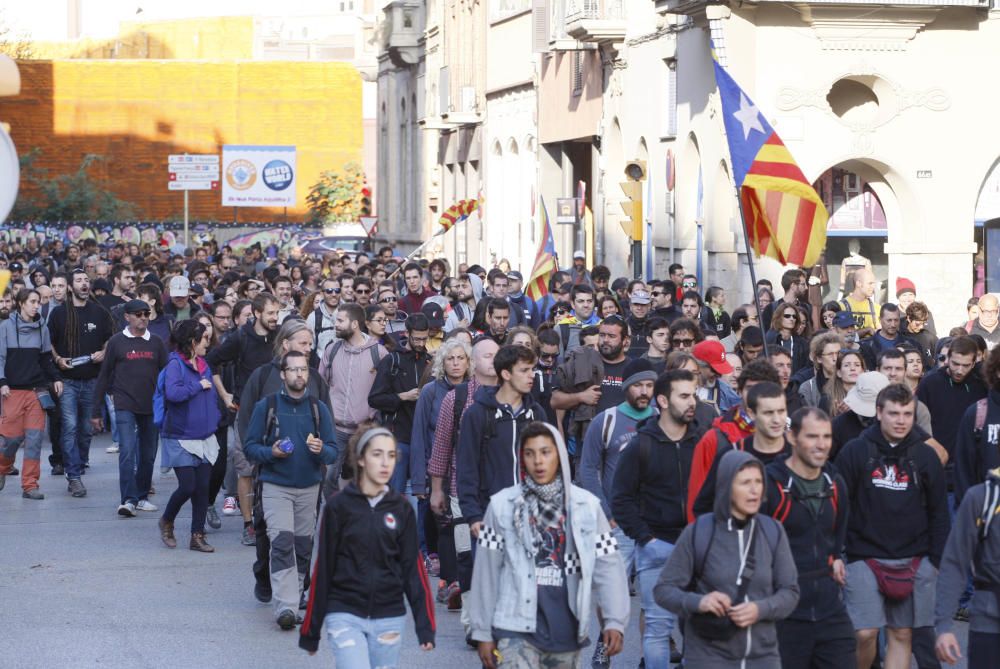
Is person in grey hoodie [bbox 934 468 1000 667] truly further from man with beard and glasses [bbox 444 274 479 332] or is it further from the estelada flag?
man with beard and glasses [bbox 444 274 479 332]

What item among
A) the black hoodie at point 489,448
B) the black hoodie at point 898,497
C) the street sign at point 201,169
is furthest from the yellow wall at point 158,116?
the black hoodie at point 898,497

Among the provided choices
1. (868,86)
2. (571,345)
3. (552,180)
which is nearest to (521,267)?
(552,180)

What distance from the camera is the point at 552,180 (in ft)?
121

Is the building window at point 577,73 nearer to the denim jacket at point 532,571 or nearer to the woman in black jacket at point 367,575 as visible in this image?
the woman in black jacket at point 367,575

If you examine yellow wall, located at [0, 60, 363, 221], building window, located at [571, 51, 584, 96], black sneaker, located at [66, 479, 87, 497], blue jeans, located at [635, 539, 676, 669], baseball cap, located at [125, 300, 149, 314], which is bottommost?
black sneaker, located at [66, 479, 87, 497]

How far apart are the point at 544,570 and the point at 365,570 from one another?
930 mm

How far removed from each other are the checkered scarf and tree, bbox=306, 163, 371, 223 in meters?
64.4

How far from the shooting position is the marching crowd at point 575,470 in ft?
22.0

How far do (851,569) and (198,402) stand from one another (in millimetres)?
6375

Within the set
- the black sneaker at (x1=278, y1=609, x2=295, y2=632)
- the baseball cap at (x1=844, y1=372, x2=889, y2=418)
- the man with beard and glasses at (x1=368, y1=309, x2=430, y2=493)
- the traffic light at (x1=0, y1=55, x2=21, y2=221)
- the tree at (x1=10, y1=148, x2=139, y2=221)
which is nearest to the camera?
the traffic light at (x1=0, y1=55, x2=21, y2=221)

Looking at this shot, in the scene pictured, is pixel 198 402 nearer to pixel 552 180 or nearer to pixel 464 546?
pixel 464 546

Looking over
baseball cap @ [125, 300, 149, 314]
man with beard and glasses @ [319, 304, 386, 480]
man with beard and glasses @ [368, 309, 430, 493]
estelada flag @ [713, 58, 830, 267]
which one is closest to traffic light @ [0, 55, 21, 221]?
man with beard and glasses @ [368, 309, 430, 493]

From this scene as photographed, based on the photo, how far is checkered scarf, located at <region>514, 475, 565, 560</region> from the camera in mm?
6711

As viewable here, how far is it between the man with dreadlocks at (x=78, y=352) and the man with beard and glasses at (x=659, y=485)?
8.70m
